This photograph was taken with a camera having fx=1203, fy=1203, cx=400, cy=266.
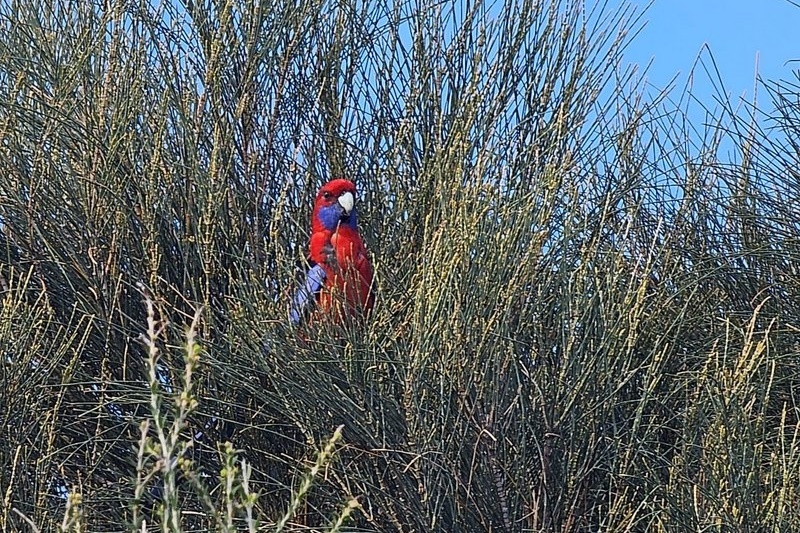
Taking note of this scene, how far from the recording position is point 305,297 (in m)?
3.21

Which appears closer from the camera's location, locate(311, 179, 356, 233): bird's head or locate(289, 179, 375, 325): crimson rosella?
locate(289, 179, 375, 325): crimson rosella

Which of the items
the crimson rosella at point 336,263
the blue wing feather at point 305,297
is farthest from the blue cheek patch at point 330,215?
the blue wing feather at point 305,297

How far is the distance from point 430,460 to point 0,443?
1180 mm

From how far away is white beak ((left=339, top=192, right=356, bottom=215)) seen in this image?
12.0ft

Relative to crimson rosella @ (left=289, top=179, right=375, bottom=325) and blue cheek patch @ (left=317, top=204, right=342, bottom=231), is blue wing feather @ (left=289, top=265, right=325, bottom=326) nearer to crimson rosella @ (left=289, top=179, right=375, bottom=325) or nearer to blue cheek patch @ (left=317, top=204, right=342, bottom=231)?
crimson rosella @ (left=289, top=179, right=375, bottom=325)

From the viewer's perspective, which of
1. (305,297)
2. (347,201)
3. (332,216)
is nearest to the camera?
(305,297)

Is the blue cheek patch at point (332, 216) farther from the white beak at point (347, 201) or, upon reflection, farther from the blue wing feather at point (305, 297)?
the blue wing feather at point (305, 297)

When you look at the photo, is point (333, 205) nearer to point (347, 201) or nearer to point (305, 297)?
point (347, 201)

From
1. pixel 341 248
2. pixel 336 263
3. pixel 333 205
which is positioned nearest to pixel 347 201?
pixel 333 205

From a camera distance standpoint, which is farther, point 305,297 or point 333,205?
point 333,205

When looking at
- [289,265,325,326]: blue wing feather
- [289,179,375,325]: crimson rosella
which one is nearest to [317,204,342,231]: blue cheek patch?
[289,179,375,325]: crimson rosella

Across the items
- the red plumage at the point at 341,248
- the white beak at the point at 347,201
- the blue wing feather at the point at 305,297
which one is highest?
the white beak at the point at 347,201

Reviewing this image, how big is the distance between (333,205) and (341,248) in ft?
0.49

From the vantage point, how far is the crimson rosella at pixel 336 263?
318 centimetres
